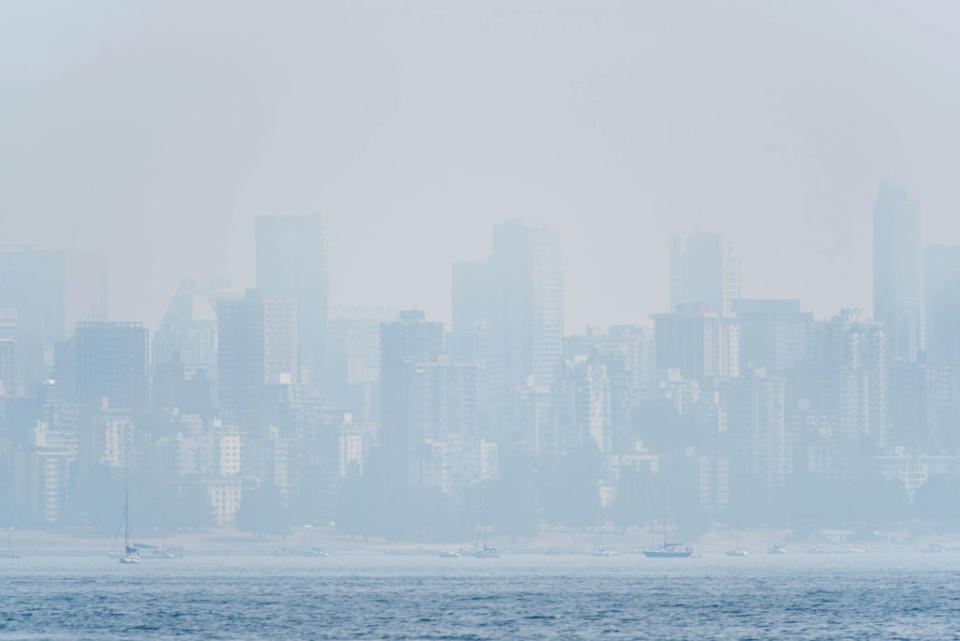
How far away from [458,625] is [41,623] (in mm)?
26121

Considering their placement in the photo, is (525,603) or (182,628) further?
(525,603)

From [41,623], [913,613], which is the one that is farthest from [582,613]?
[41,623]

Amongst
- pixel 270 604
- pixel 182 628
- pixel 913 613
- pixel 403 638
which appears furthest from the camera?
pixel 270 604

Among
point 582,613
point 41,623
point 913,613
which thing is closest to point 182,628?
point 41,623

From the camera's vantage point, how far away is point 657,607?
18600cm

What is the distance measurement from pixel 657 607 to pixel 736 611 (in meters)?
9.23

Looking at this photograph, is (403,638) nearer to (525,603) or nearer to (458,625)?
(458,625)

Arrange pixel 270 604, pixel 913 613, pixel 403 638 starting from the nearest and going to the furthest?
pixel 403 638
pixel 913 613
pixel 270 604

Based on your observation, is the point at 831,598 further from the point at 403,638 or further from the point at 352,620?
the point at 403,638

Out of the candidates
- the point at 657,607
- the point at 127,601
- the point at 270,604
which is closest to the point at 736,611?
the point at 657,607

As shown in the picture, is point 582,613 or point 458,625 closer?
point 458,625

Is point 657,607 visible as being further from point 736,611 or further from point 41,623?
point 41,623

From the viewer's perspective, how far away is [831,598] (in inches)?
7781

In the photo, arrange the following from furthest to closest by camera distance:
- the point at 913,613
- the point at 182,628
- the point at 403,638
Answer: the point at 913,613 < the point at 182,628 < the point at 403,638
